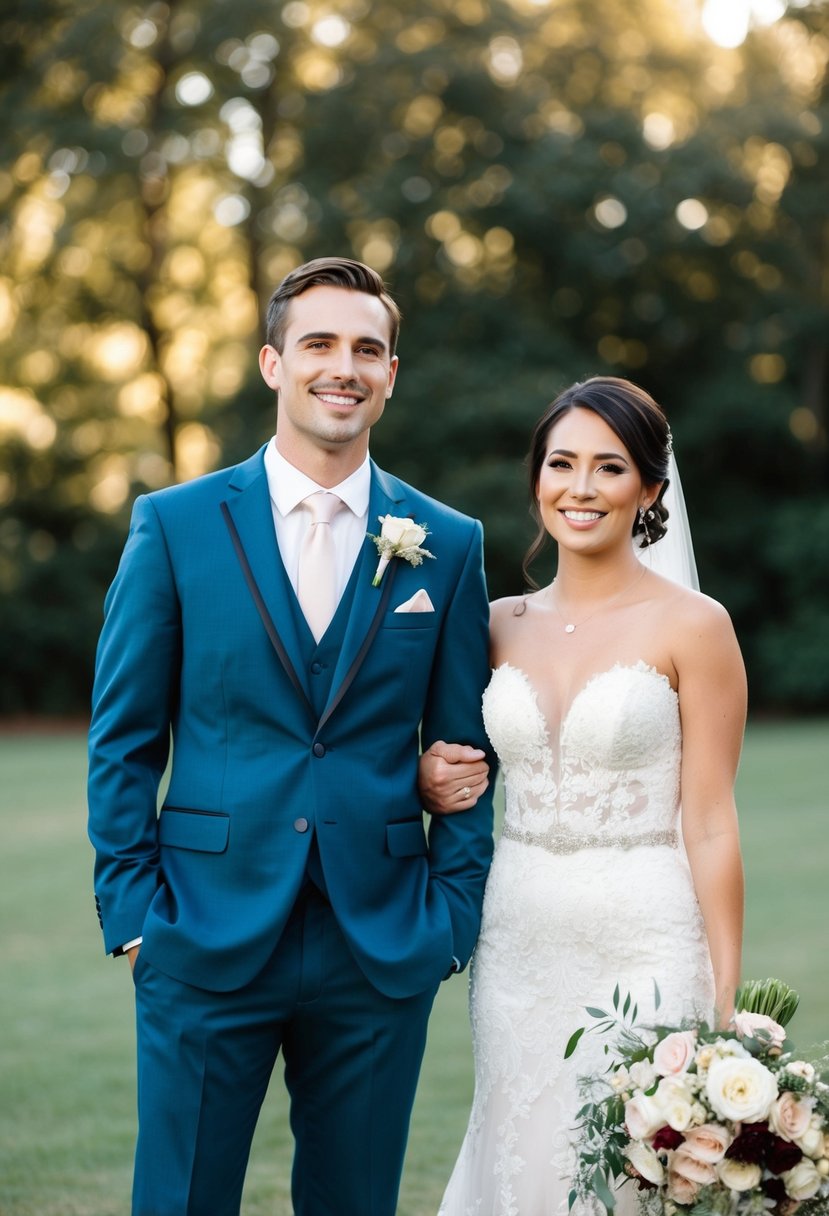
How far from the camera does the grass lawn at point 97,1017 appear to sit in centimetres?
541

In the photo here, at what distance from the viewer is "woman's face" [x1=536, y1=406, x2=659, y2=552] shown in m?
3.61

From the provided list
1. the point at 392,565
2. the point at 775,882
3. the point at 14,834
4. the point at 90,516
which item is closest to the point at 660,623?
the point at 392,565

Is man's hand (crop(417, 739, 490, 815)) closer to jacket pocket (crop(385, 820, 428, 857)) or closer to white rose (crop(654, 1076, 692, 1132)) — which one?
jacket pocket (crop(385, 820, 428, 857))

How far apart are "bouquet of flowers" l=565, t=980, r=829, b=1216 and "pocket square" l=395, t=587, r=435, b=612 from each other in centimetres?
111

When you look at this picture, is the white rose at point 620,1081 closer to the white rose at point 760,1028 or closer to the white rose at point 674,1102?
the white rose at point 674,1102

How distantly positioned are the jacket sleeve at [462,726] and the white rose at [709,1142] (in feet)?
2.93

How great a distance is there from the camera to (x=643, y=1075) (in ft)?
9.37

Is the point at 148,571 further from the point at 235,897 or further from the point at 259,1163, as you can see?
the point at 259,1163

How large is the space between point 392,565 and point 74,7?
83.3ft

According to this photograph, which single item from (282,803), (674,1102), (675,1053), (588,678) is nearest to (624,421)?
(588,678)

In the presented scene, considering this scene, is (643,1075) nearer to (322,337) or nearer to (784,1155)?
(784,1155)

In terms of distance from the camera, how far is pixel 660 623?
3611mm

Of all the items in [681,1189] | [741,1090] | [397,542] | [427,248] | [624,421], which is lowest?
[681,1189]

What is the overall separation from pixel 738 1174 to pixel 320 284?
2.11 meters
